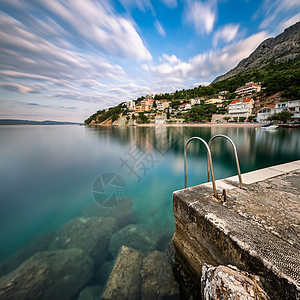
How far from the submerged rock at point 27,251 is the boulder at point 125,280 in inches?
92.2

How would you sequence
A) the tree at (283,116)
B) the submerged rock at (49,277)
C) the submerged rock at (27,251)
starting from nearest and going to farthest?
the submerged rock at (49,277), the submerged rock at (27,251), the tree at (283,116)

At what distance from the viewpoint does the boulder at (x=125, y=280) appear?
7.79 feet

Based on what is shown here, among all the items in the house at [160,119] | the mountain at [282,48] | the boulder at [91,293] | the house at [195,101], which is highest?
the mountain at [282,48]

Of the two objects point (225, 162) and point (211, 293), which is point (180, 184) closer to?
point (225, 162)

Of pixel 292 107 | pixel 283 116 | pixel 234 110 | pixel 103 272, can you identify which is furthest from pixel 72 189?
pixel 234 110

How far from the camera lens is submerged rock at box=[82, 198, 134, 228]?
442cm

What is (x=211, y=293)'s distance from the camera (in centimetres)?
107

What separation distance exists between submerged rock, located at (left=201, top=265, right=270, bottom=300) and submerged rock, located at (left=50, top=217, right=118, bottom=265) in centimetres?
307

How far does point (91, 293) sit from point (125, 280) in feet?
2.60

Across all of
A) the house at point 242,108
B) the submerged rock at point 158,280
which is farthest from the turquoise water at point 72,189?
the house at point 242,108

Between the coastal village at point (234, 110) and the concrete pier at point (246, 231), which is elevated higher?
the coastal village at point (234, 110)

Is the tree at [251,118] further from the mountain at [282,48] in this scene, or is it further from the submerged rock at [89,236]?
the mountain at [282,48]

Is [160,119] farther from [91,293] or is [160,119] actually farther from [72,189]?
[91,293]

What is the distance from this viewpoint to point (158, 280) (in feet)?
8.15
